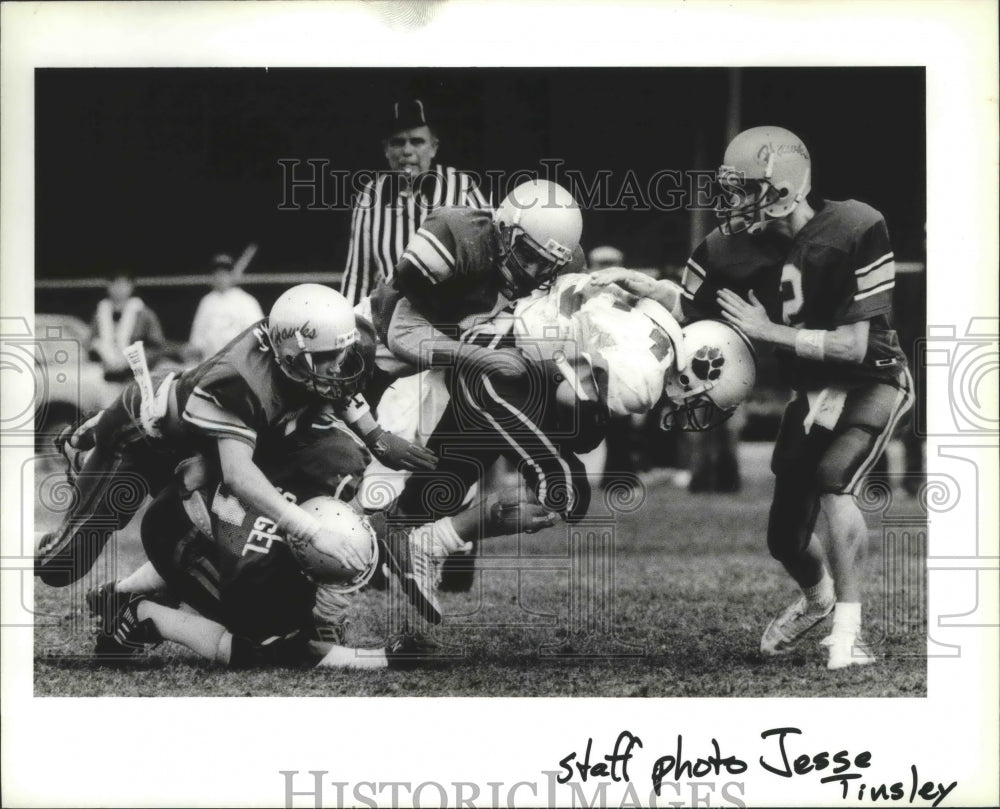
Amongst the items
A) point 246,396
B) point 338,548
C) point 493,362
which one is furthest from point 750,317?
point 246,396

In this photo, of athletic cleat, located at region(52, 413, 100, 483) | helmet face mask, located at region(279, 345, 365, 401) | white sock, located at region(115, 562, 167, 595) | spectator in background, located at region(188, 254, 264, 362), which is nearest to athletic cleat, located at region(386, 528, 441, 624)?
helmet face mask, located at region(279, 345, 365, 401)

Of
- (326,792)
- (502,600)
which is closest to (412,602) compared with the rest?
(502,600)

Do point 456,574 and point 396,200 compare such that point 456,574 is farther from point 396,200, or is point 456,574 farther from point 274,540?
point 396,200

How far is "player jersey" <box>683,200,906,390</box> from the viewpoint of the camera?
5258mm

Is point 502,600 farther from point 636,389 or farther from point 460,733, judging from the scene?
point 636,389

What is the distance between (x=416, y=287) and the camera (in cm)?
526

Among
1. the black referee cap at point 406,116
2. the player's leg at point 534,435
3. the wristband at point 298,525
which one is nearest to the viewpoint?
the wristband at point 298,525

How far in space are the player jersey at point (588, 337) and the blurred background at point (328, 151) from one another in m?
0.22

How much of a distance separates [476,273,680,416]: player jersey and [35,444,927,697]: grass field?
0.49 metres

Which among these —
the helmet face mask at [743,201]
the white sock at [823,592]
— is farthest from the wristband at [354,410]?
the white sock at [823,592]

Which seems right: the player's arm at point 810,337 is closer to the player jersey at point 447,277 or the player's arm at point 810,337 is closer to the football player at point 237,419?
the player jersey at point 447,277

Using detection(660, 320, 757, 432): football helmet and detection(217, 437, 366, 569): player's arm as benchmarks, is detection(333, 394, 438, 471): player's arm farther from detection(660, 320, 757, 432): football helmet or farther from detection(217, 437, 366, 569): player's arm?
detection(660, 320, 757, 432): football helmet

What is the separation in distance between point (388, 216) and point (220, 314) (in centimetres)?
74

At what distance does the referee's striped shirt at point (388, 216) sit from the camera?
5258 millimetres
